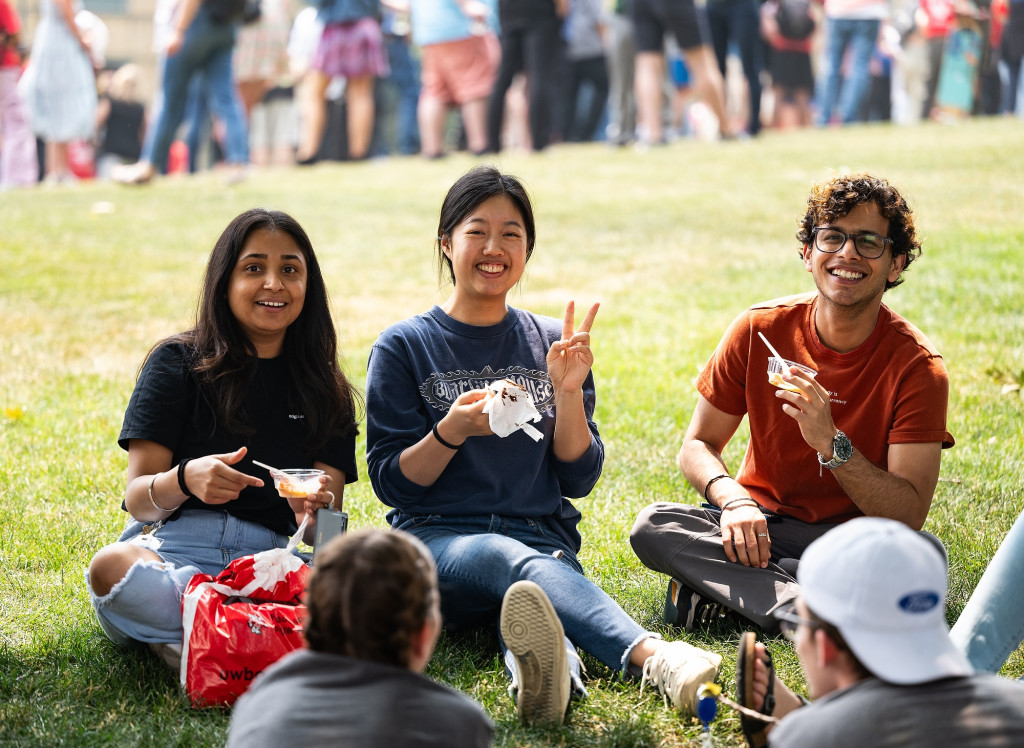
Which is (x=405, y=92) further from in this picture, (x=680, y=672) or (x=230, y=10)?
(x=680, y=672)

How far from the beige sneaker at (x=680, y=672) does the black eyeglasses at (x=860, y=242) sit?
1314 millimetres

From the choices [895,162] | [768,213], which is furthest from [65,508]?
[895,162]

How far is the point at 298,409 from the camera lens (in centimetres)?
372

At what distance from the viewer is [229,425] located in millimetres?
3582

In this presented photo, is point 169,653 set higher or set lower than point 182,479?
lower

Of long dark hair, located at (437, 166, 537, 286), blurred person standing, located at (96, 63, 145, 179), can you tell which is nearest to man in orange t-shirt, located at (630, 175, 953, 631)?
long dark hair, located at (437, 166, 537, 286)

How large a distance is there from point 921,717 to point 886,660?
11 centimetres

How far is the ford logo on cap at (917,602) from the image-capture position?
2164 mm

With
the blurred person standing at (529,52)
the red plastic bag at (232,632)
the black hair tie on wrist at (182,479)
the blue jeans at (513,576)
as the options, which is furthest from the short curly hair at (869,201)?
the blurred person standing at (529,52)

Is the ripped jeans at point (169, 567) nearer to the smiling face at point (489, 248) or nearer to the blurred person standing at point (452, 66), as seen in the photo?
the smiling face at point (489, 248)

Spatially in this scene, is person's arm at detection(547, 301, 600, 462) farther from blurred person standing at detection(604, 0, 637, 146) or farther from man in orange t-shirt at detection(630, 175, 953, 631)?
blurred person standing at detection(604, 0, 637, 146)

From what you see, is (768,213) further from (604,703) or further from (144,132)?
(144,132)

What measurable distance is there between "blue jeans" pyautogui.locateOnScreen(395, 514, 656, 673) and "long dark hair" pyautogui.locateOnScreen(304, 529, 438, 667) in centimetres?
112

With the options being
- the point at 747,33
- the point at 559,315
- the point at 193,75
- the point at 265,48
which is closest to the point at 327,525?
the point at 559,315
